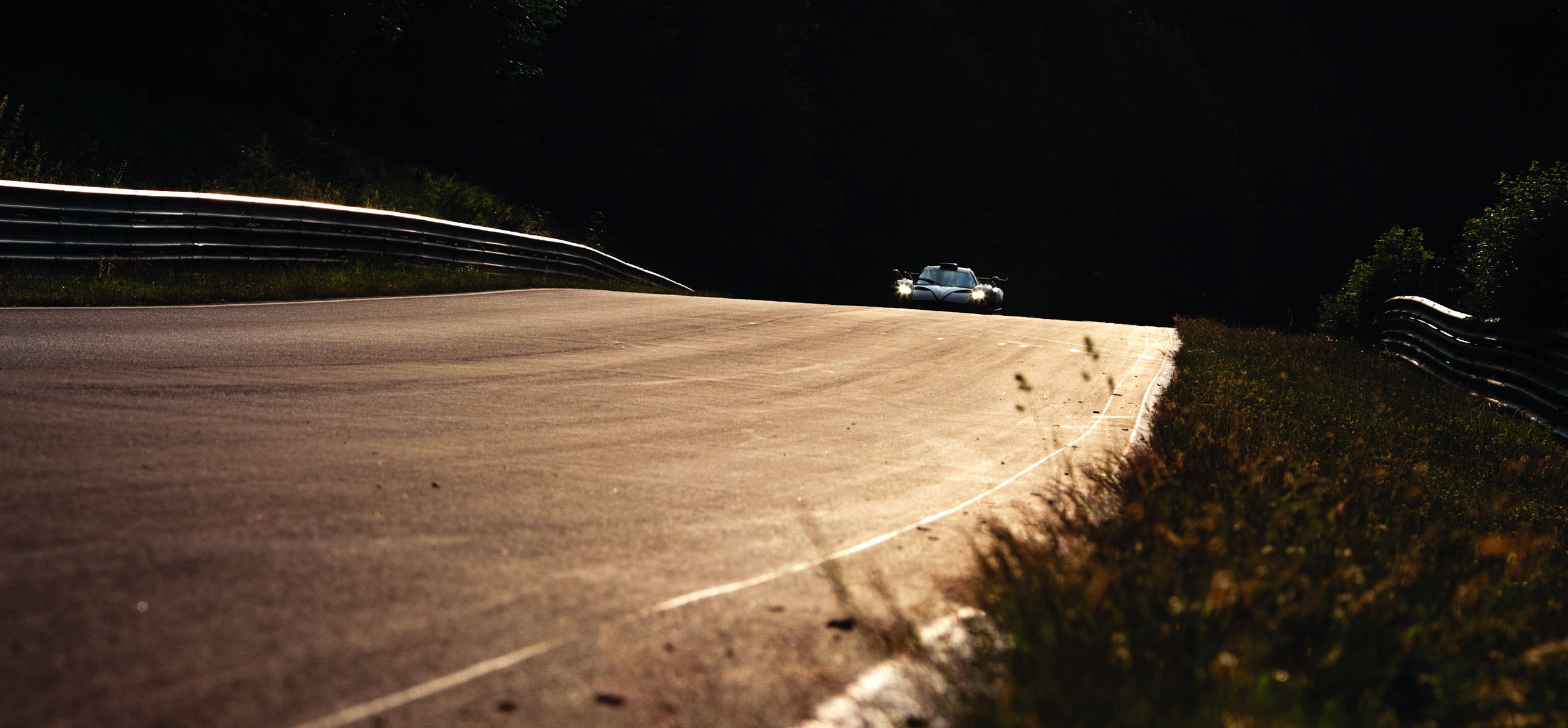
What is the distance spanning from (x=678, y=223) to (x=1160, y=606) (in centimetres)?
3935

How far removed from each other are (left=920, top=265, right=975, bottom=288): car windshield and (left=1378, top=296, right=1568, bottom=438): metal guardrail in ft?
52.3

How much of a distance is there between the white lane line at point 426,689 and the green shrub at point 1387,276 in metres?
20.8

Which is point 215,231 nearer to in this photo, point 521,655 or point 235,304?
point 235,304

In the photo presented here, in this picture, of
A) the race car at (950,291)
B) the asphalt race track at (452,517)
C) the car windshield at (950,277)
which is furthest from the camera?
the car windshield at (950,277)

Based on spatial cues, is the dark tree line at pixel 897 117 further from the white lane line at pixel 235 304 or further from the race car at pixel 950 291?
the race car at pixel 950 291

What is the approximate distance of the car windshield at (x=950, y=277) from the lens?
109ft

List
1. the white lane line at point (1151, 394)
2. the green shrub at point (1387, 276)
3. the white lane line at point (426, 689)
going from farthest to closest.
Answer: the green shrub at point (1387, 276)
the white lane line at point (1151, 394)
the white lane line at point (426, 689)

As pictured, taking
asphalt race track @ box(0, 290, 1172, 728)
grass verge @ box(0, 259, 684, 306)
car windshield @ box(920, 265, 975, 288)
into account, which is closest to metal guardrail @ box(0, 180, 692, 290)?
grass verge @ box(0, 259, 684, 306)

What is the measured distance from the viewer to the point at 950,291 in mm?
32219

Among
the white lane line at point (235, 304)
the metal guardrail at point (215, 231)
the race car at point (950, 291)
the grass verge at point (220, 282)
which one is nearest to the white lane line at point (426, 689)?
the white lane line at point (235, 304)

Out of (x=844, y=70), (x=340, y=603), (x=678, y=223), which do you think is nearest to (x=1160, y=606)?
(x=340, y=603)

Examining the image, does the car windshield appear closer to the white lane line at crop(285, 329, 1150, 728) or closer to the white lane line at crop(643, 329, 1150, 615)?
the white lane line at crop(643, 329, 1150, 615)

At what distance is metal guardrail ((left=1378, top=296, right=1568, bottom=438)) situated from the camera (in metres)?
11.4

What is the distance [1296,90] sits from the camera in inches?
3036
